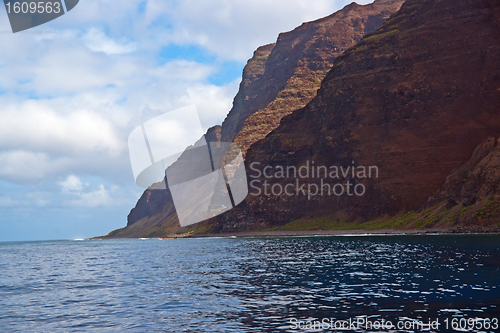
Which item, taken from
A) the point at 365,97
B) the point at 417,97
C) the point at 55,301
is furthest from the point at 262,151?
the point at 55,301

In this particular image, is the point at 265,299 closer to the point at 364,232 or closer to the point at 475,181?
the point at 475,181

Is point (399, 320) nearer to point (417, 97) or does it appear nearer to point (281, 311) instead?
point (281, 311)

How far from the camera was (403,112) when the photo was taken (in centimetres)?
14850

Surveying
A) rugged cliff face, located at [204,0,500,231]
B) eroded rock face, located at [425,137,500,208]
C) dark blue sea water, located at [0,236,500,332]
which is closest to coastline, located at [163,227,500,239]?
rugged cliff face, located at [204,0,500,231]

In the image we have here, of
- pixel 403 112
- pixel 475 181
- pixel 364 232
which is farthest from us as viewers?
pixel 403 112

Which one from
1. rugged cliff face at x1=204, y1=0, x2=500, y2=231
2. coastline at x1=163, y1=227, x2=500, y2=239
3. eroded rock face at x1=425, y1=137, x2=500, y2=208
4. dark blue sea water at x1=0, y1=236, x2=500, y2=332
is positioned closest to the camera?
dark blue sea water at x1=0, y1=236, x2=500, y2=332

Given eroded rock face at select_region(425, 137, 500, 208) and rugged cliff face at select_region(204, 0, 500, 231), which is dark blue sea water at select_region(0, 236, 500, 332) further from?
rugged cliff face at select_region(204, 0, 500, 231)

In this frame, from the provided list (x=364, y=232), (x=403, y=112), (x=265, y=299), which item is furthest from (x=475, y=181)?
(x=265, y=299)

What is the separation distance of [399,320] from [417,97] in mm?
138969

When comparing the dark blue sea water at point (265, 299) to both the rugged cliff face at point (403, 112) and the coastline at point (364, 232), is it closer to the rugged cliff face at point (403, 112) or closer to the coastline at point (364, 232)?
the coastline at point (364, 232)

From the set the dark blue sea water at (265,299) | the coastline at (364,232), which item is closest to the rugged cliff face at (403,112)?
the coastline at (364,232)

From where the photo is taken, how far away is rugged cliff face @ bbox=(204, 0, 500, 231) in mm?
133500

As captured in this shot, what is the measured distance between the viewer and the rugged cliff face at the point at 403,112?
134 metres

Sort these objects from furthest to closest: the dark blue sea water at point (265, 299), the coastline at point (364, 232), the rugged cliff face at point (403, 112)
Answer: the rugged cliff face at point (403, 112) → the coastline at point (364, 232) → the dark blue sea water at point (265, 299)
